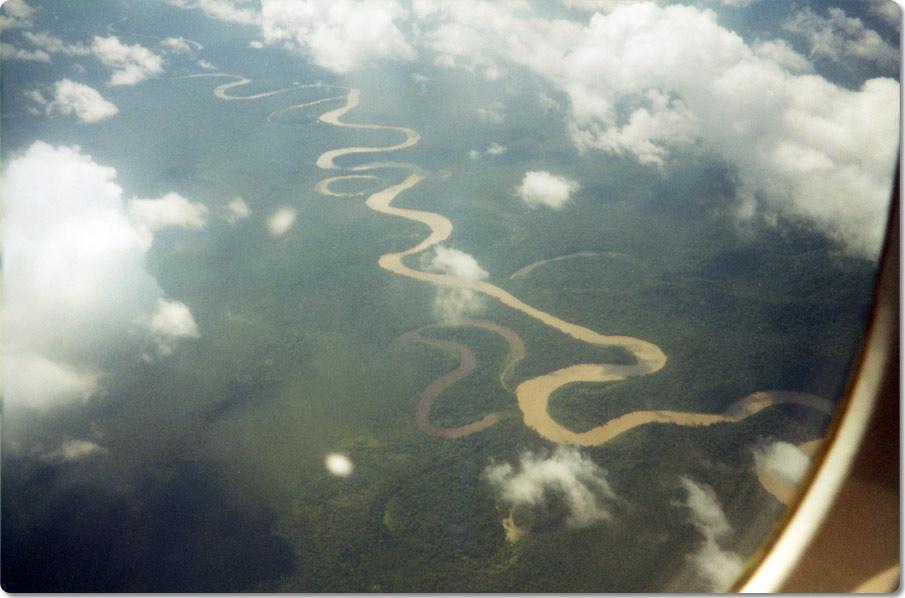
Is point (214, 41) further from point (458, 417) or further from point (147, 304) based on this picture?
point (458, 417)

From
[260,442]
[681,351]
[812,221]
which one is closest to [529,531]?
[260,442]

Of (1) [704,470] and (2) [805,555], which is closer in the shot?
(2) [805,555]

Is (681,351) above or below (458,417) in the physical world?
above

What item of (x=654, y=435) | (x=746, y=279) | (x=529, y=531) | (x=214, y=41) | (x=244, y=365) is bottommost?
(x=529, y=531)

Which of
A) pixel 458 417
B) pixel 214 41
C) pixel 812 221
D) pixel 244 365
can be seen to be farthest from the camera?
pixel 214 41

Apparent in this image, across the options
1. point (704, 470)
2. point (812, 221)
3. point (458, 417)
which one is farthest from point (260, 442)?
point (812, 221)

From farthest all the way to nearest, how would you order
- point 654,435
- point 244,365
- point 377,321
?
point 377,321 < point 244,365 < point 654,435
